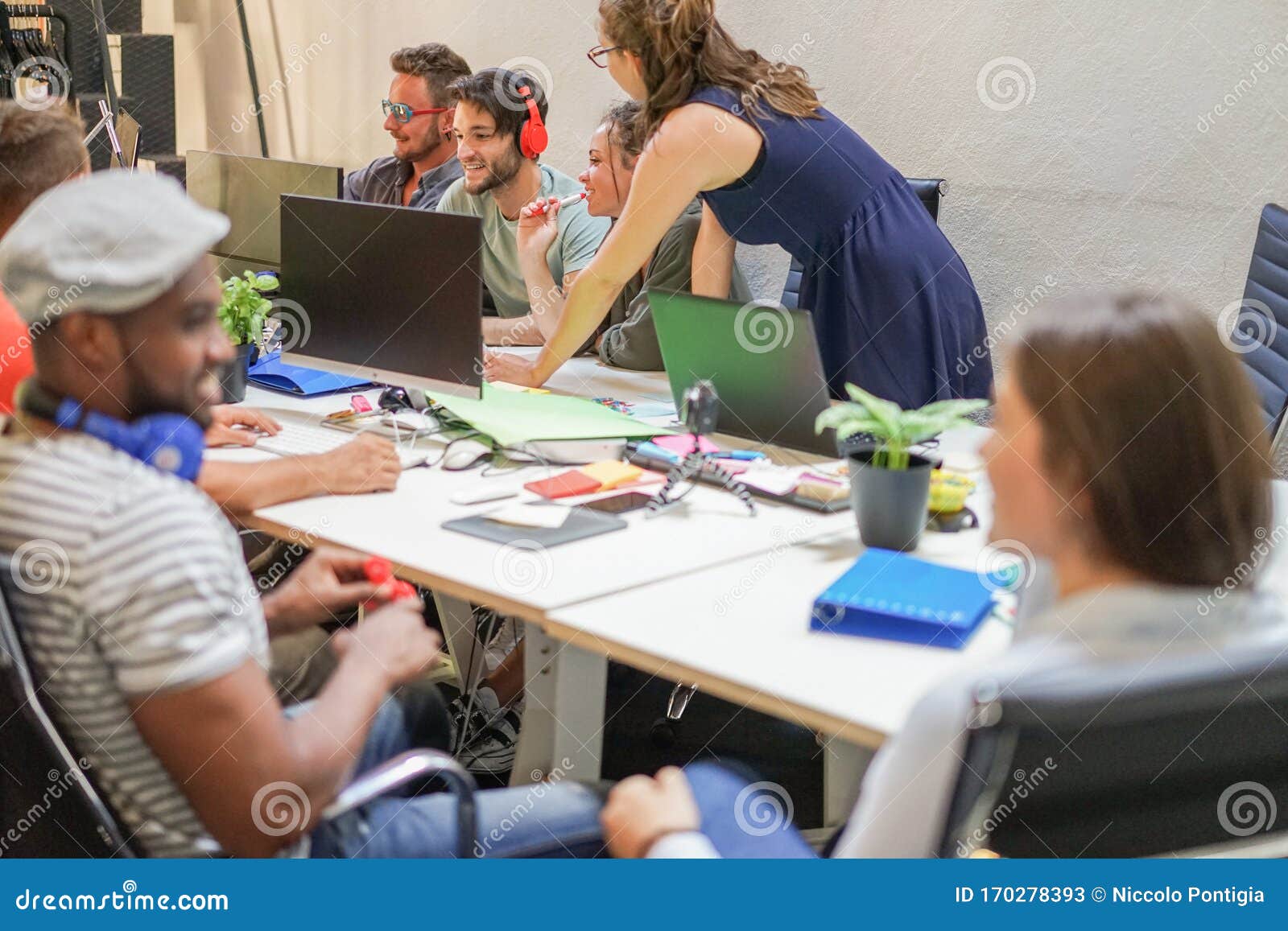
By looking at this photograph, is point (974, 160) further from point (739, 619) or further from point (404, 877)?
point (404, 877)

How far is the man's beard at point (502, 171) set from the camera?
3.42 meters

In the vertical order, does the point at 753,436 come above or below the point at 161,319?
below

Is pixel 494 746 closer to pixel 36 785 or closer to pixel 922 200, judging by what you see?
pixel 36 785

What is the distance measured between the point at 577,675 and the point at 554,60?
3667 mm

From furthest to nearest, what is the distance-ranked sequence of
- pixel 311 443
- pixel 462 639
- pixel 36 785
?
pixel 462 639 → pixel 311 443 → pixel 36 785

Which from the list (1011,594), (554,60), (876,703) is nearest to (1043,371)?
(876,703)

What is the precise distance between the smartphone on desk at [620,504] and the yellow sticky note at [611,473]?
0.21 feet

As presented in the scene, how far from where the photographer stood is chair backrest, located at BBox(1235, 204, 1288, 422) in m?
2.53

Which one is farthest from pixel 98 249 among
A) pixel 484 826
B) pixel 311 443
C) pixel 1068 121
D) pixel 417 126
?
pixel 417 126

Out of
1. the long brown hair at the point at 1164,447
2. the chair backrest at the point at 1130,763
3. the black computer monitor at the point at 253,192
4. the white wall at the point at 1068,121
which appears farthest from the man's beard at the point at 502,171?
the chair backrest at the point at 1130,763

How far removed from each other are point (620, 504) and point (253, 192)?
1739 millimetres

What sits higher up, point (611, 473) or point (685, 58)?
point (685, 58)

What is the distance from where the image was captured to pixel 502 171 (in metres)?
3.43

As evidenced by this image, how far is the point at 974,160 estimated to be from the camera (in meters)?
3.68
